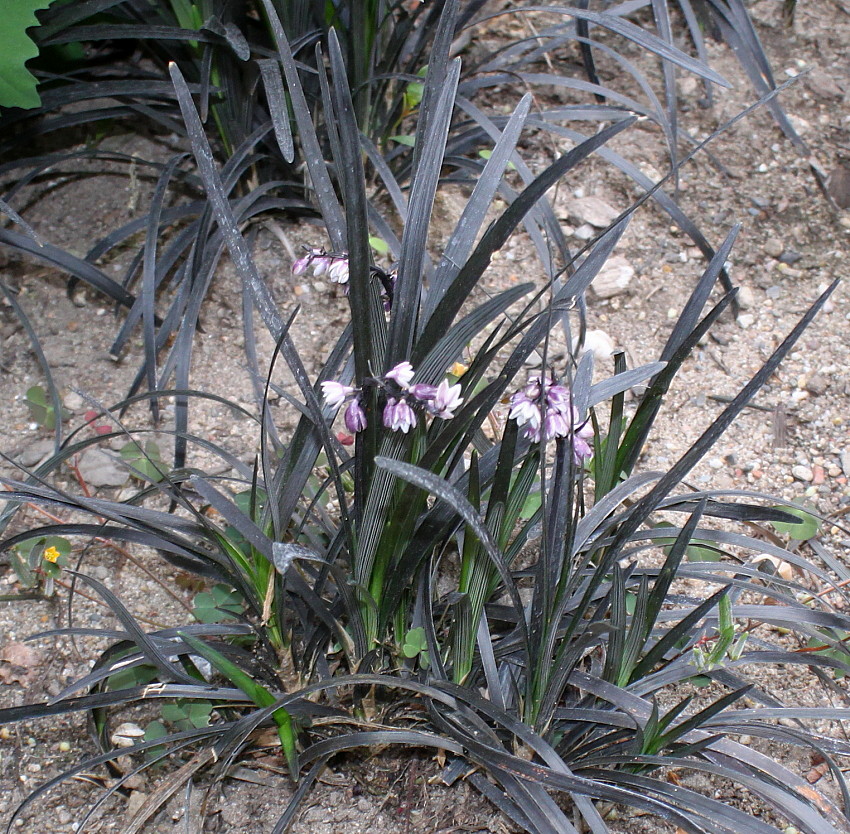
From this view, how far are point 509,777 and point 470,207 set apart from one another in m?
0.73

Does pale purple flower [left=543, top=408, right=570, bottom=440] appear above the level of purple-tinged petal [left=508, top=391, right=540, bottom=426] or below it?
below

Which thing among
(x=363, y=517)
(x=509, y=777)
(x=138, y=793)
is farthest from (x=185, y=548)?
(x=509, y=777)

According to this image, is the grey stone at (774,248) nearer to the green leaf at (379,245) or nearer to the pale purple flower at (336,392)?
the green leaf at (379,245)

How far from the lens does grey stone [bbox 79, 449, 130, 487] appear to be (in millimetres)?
1616

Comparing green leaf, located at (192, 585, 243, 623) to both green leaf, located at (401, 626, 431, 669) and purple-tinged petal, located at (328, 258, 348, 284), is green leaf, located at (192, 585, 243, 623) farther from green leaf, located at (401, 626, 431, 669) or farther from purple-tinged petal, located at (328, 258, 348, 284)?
purple-tinged petal, located at (328, 258, 348, 284)

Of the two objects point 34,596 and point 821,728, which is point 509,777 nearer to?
point 821,728

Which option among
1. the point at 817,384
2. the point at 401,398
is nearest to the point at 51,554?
the point at 401,398

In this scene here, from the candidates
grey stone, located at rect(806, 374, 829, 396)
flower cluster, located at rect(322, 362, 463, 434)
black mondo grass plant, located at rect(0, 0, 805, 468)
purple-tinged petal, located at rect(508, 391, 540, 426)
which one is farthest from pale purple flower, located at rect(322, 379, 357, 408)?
grey stone, located at rect(806, 374, 829, 396)

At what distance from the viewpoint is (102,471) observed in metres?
1.62

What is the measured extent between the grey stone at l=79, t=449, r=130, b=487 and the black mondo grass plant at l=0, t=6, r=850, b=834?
0.31 metres

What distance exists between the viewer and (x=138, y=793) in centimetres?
123

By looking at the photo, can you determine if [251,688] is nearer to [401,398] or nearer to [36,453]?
[401,398]

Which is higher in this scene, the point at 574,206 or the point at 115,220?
the point at 115,220

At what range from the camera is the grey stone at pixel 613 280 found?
6.40ft
